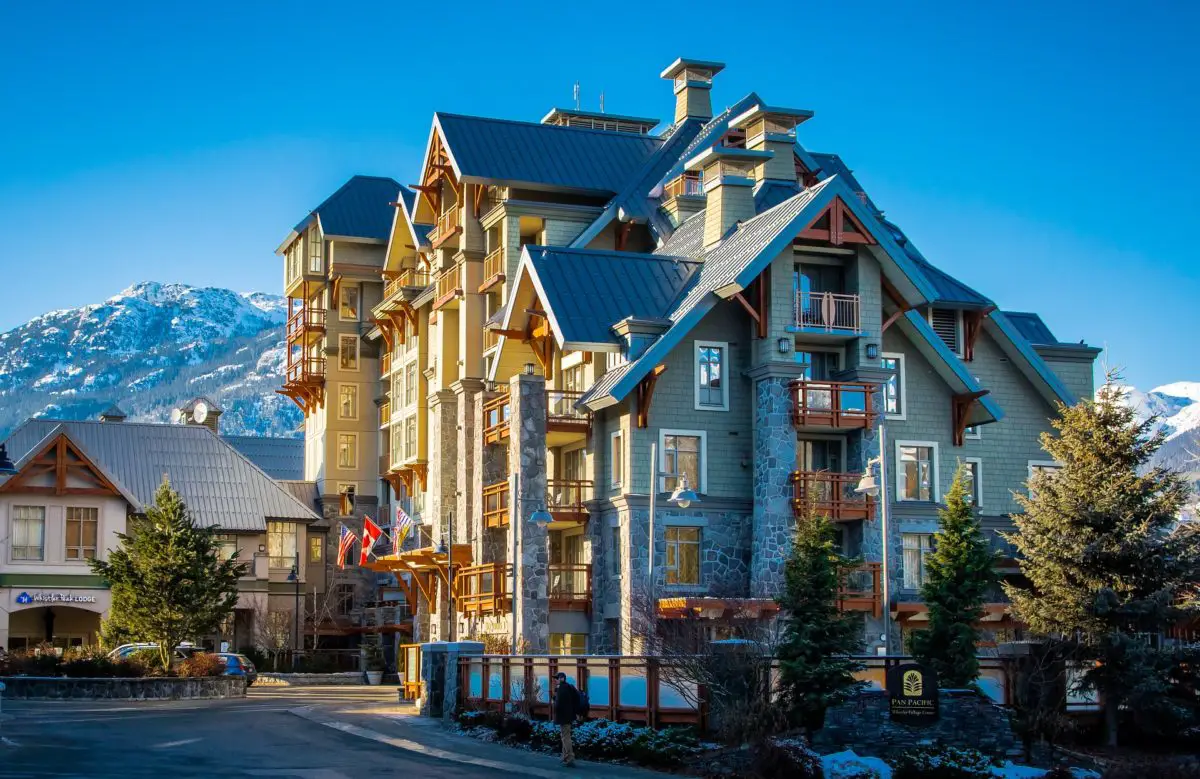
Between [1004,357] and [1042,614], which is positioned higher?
[1004,357]

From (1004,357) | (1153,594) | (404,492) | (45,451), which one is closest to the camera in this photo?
(1153,594)

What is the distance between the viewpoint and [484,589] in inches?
2093

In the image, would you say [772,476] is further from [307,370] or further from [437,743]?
[307,370]

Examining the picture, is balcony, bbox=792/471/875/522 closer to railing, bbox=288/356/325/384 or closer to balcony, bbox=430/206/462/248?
balcony, bbox=430/206/462/248

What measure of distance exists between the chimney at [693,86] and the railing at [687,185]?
742 centimetres

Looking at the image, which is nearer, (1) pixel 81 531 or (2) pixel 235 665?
(2) pixel 235 665

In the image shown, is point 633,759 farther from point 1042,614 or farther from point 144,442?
point 144,442

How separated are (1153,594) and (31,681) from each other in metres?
32.9

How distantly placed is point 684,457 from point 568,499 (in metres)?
4.78

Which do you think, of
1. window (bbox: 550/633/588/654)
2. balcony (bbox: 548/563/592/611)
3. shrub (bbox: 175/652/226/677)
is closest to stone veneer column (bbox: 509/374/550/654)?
balcony (bbox: 548/563/592/611)

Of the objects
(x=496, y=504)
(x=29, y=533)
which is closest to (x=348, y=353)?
(x=29, y=533)

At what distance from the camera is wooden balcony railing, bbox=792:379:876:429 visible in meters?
47.7

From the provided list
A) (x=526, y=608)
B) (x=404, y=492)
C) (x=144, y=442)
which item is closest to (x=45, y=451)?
(x=144, y=442)

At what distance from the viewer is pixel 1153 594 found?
116ft
